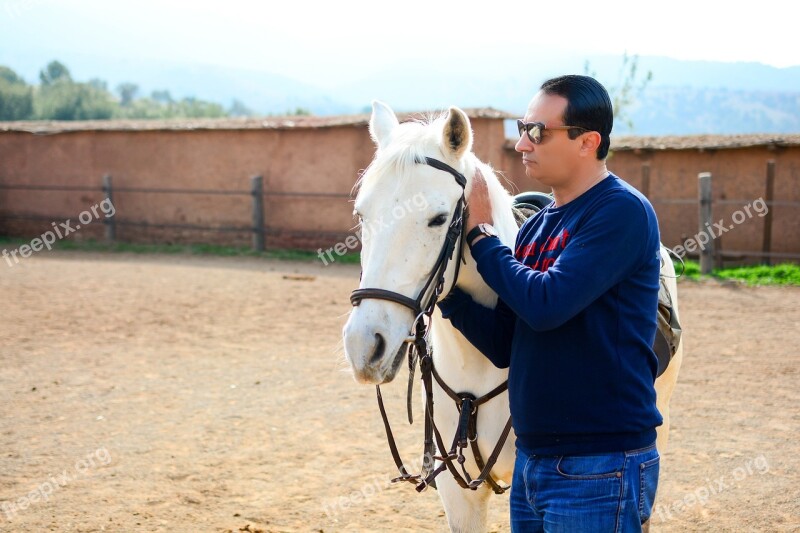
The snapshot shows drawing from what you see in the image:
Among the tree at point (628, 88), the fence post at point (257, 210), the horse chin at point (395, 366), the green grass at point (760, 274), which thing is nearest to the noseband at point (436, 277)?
the horse chin at point (395, 366)

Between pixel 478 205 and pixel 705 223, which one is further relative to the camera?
pixel 705 223

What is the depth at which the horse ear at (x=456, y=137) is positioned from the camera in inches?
78.8

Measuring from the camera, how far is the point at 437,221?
196cm

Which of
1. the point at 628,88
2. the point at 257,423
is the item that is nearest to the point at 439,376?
the point at 257,423

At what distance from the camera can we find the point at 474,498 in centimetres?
253

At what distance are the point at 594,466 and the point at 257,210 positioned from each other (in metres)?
13.5

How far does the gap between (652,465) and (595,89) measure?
97 cm

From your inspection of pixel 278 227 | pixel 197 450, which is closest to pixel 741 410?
pixel 197 450

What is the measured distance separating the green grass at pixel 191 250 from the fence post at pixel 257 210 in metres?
0.23

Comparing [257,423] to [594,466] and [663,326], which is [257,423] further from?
[594,466]

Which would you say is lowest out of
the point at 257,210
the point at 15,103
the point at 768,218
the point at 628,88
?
the point at 257,210

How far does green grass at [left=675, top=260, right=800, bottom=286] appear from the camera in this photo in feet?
34.9

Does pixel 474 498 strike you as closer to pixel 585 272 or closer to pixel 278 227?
pixel 585 272

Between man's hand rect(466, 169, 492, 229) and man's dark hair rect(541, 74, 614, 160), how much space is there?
1.15 feet
